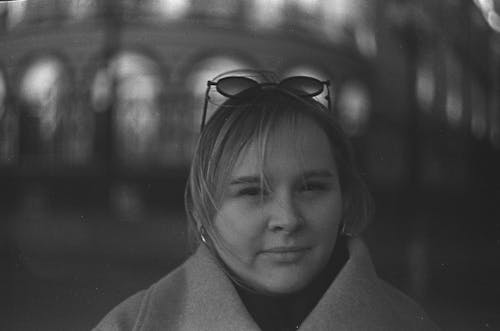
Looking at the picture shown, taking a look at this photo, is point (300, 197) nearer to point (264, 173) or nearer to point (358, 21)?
point (264, 173)

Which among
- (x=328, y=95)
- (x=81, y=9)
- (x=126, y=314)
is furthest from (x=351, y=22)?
(x=126, y=314)

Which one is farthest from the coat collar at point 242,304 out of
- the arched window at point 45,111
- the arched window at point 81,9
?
the arched window at point 81,9

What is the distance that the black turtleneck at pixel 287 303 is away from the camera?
1967 mm

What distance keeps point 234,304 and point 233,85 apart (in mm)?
527

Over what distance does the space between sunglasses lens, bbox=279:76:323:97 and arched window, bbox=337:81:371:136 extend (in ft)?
0.19

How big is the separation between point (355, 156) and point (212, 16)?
49 centimetres

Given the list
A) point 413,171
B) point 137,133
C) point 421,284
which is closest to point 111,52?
point 137,133

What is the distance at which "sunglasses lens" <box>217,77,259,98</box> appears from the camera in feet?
6.41

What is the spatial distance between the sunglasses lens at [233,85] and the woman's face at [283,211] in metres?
0.13

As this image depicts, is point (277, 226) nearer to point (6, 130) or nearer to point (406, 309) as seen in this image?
point (406, 309)

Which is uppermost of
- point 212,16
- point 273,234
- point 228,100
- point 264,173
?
point 212,16

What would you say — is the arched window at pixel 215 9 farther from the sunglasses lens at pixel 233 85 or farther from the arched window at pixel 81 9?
the arched window at pixel 81 9

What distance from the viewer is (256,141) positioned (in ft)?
6.30

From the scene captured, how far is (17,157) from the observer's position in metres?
2.12
